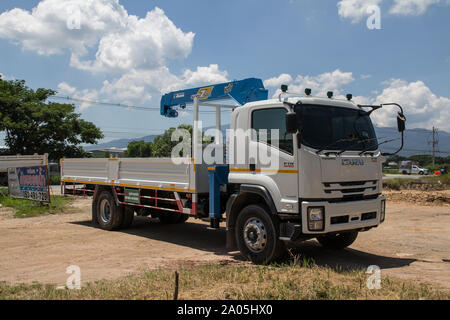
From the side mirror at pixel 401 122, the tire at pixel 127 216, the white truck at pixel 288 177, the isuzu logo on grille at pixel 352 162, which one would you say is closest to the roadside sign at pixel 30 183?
the tire at pixel 127 216

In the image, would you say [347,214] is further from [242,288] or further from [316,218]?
[242,288]

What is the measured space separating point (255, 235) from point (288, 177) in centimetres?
122

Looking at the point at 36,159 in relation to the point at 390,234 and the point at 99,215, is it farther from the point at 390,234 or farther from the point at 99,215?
the point at 390,234

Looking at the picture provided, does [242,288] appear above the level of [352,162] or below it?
below

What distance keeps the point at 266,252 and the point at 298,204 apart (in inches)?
40.0

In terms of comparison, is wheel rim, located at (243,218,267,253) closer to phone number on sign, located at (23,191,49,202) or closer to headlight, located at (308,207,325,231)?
headlight, located at (308,207,325,231)

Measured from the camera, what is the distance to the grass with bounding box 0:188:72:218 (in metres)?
14.6

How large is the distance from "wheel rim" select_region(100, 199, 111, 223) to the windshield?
265 inches

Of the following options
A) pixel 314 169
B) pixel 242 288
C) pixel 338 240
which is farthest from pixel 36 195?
pixel 242 288

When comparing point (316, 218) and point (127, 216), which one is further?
point (127, 216)

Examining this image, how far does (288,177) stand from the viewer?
6.66m

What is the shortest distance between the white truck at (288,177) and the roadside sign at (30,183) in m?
8.60
